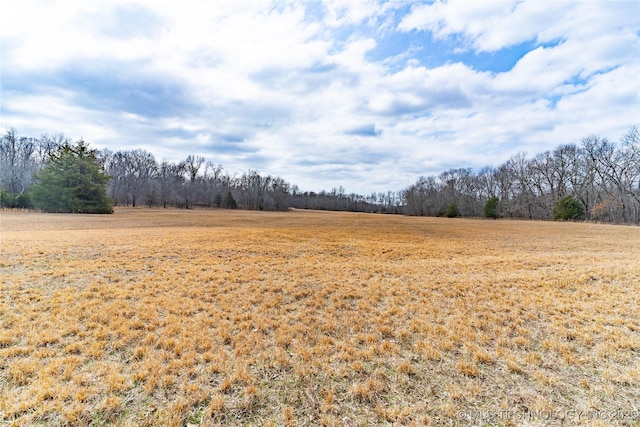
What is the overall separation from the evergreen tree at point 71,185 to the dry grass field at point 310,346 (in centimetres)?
2739

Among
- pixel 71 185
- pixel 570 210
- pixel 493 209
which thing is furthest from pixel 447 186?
pixel 71 185

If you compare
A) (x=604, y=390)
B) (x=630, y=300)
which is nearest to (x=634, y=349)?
(x=604, y=390)

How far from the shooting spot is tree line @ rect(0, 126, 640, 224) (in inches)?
1478

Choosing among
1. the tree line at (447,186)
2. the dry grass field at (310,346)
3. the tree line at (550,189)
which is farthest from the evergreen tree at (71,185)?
the tree line at (550,189)

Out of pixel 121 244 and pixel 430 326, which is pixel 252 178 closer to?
pixel 121 244

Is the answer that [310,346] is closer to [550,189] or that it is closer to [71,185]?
[71,185]

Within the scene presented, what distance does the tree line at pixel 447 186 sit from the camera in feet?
123

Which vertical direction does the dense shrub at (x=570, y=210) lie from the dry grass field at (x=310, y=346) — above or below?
above

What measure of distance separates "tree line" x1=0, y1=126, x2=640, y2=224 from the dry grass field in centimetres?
3435

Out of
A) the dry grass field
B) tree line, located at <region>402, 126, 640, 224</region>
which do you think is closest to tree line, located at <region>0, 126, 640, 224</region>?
tree line, located at <region>402, 126, 640, 224</region>

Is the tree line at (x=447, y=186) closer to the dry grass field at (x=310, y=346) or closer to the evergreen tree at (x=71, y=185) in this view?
the evergreen tree at (x=71, y=185)

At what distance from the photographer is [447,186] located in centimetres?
7044

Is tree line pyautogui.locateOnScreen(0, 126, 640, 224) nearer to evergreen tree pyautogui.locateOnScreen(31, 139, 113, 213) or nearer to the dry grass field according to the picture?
evergreen tree pyautogui.locateOnScreen(31, 139, 113, 213)

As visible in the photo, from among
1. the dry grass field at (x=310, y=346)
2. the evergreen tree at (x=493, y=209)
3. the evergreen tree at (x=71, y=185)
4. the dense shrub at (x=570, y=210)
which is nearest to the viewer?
the dry grass field at (x=310, y=346)
